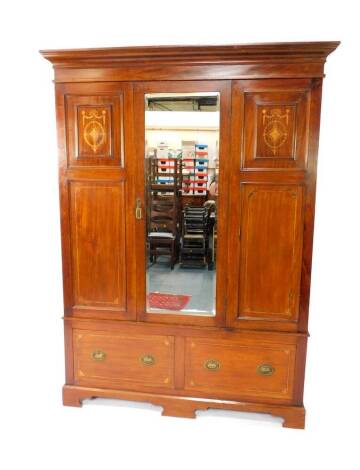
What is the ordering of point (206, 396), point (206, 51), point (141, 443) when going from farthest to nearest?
point (206, 396), point (141, 443), point (206, 51)

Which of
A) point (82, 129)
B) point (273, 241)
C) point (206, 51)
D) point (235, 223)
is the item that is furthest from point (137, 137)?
point (273, 241)

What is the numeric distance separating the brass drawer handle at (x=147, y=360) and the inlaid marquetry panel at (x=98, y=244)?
0.33 m

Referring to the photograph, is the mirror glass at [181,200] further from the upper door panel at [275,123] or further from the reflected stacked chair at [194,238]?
the upper door panel at [275,123]

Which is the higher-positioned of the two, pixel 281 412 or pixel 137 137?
Result: pixel 137 137

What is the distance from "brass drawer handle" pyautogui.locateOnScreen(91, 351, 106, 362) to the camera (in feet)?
8.68

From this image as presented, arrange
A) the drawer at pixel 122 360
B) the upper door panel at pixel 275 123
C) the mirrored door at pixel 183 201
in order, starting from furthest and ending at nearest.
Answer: the drawer at pixel 122 360 → the mirrored door at pixel 183 201 → the upper door panel at pixel 275 123

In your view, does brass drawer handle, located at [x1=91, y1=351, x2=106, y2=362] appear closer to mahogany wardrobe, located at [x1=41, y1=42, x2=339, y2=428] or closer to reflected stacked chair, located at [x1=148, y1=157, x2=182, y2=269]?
mahogany wardrobe, located at [x1=41, y1=42, x2=339, y2=428]

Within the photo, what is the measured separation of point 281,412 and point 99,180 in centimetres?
174

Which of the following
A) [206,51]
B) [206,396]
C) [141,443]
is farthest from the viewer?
[206,396]

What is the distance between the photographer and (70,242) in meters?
2.58

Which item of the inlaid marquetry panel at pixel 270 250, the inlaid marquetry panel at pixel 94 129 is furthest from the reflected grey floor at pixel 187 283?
the inlaid marquetry panel at pixel 94 129

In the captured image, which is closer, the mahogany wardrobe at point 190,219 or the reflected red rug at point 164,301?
the mahogany wardrobe at point 190,219

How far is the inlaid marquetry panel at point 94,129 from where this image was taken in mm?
2414

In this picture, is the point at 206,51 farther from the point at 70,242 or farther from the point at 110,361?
the point at 110,361
